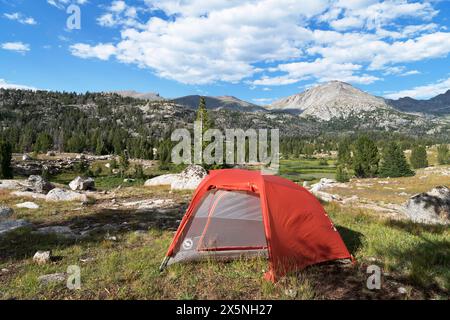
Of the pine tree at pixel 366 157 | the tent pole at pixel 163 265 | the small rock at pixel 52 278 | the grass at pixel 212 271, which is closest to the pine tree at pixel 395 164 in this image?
the pine tree at pixel 366 157

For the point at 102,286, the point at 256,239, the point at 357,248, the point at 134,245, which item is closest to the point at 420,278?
the point at 357,248

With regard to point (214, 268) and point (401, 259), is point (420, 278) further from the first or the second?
point (214, 268)

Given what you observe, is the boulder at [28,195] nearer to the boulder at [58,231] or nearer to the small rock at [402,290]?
the boulder at [58,231]

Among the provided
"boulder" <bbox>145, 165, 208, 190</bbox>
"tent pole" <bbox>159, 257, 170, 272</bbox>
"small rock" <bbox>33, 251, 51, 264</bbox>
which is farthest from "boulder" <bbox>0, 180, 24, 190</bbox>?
"tent pole" <bbox>159, 257, 170, 272</bbox>

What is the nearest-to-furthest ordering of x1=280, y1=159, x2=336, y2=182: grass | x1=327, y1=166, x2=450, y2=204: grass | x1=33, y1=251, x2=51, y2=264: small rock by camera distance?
x1=33, y1=251, x2=51, y2=264: small rock
x1=327, y1=166, x2=450, y2=204: grass
x1=280, y1=159, x2=336, y2=182: grass

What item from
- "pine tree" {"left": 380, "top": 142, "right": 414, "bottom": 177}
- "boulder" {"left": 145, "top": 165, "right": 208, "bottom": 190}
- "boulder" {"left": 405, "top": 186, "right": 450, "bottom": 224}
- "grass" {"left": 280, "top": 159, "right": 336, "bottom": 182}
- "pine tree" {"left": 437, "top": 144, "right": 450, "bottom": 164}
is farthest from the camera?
"pine tree" {"left": 437, "top": 144, "right": 450, "bottom": 164}

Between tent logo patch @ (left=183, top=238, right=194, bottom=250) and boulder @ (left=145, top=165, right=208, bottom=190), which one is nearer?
tent logo patch @ (left=183, top=238, right=194, bottom=250)

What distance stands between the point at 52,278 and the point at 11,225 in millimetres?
8254

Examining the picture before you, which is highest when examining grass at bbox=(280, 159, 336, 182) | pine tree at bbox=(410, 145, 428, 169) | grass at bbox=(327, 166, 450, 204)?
pine tree at bbox=(410, 145, 428, 169)

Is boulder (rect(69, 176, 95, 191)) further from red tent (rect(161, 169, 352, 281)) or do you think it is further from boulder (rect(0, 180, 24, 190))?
red tent (rect(161, 169, 352, 281))

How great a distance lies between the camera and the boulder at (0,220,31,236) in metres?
13.6

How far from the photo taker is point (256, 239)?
10250 mm

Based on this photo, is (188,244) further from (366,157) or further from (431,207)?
(366,157)

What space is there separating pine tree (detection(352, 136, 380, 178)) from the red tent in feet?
281
